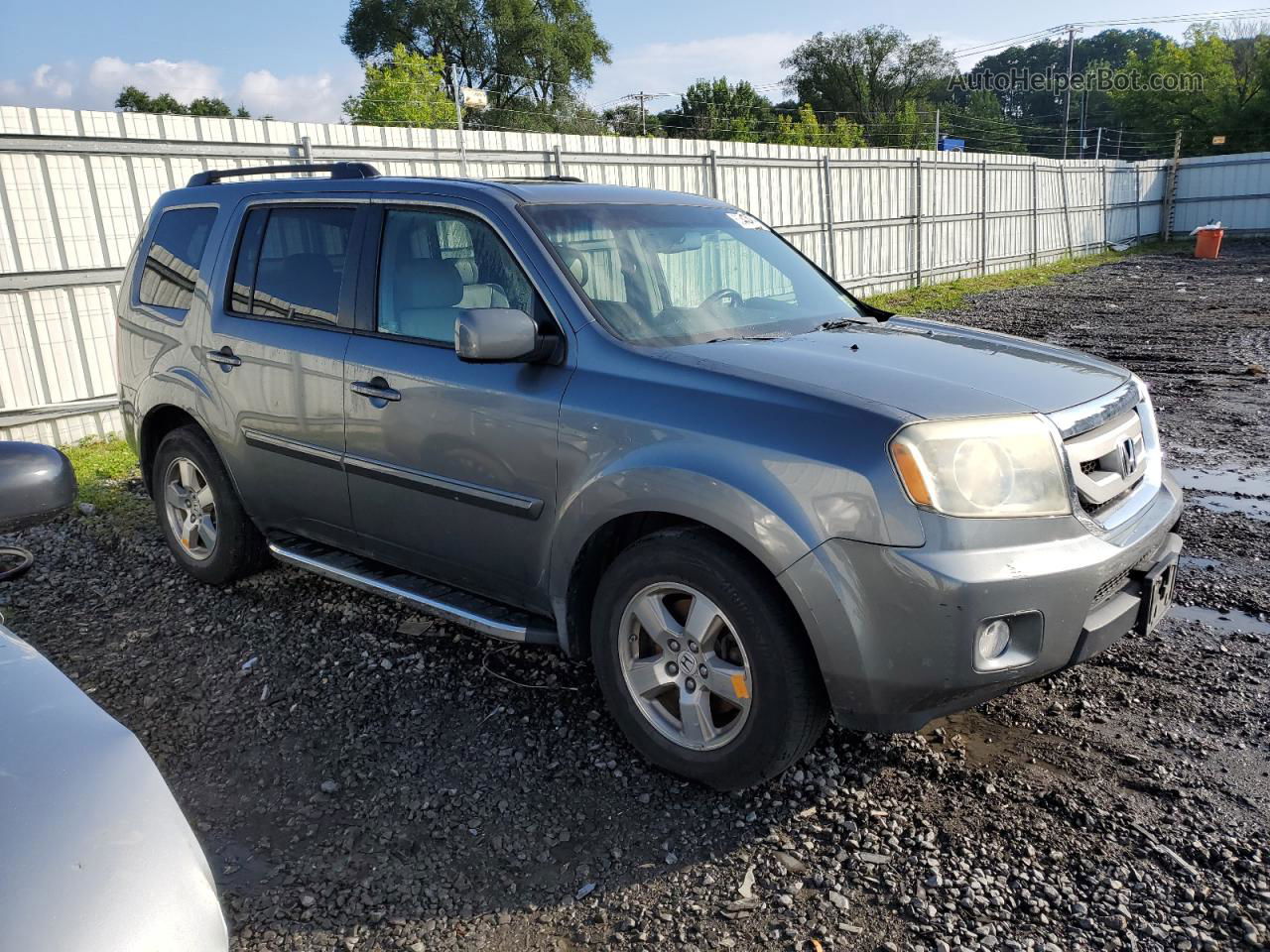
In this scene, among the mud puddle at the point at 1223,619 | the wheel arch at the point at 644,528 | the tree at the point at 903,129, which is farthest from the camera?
the tree at the point at 903,129

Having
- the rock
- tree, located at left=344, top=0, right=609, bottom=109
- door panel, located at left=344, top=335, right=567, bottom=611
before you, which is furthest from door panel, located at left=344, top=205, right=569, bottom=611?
tree, located at left=344, top=0, right=609, bottom=109

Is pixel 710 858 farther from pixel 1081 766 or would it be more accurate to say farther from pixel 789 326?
pixel 789 326

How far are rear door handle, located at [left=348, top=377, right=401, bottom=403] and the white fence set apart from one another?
588cm

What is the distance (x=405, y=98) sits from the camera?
39.1 metres

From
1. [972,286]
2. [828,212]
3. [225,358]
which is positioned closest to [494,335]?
[225,358]

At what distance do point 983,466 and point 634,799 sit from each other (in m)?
1.51

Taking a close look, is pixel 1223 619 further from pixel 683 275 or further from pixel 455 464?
pixel 455 464

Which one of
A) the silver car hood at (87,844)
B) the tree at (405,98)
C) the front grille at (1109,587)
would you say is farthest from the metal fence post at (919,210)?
the tree at (405,98)

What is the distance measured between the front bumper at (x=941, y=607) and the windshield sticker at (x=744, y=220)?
2255 millimetres

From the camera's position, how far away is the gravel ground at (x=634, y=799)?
8.41 feet

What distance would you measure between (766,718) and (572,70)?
6938cm

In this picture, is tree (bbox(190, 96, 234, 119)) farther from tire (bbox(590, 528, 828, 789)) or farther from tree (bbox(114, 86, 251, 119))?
tire (bbox(590, 528, 828, 789))

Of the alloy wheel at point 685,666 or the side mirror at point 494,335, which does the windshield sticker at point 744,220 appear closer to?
the side mirror at point 494,335

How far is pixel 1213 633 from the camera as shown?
13.5ft
